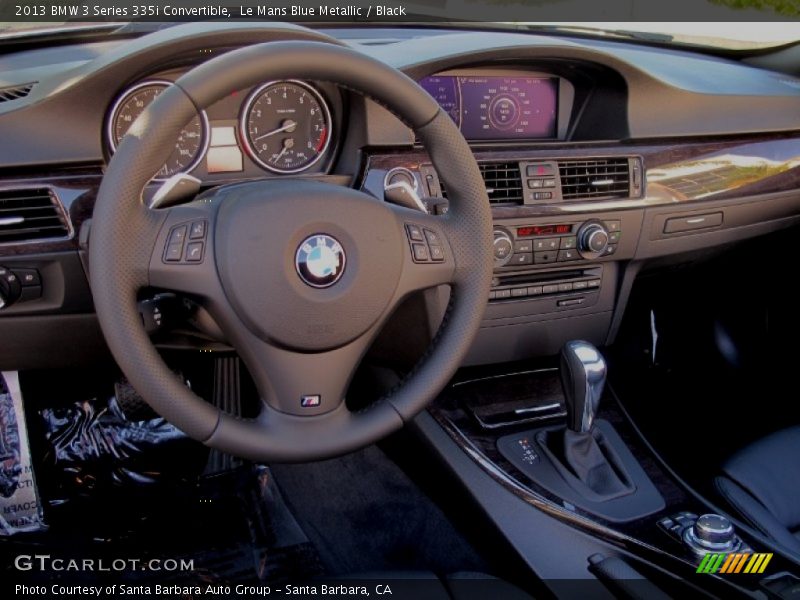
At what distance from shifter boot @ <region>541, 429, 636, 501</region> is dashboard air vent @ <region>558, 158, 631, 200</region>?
1.74 feet

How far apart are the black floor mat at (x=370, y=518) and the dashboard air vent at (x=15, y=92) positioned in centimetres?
112

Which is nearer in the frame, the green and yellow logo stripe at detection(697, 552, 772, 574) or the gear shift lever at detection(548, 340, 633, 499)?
the green and yellow logo stripe at detection(697, 552, 772, 574)

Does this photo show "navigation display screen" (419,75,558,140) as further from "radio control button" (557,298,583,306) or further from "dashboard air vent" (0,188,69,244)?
"dashboard air vent" (0,188,69,244)

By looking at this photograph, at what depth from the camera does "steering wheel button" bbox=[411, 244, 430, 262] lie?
1417 mm

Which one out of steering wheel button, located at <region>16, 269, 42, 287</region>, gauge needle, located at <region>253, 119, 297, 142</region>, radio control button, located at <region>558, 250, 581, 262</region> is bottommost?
radio control button, located at <region>558, 250, 581, 262</region>

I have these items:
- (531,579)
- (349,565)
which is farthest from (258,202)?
(349,565)

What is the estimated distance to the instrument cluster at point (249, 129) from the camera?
1.61 m

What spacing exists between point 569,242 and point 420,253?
2.15ft

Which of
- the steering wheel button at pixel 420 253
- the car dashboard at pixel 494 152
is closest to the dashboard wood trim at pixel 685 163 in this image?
the car dashboard at pixel 494 152

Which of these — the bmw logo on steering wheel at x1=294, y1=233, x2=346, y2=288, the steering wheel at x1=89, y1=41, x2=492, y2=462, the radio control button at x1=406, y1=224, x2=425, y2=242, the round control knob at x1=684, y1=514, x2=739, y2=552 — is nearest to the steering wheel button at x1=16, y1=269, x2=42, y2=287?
the steering wheel at x1=89, y1=41, x2=492, y2=462

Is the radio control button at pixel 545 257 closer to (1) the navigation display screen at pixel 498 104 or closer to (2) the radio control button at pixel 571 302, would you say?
(2) the radio control button at pixel 571 302

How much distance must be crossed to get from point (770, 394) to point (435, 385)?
1.48 meters

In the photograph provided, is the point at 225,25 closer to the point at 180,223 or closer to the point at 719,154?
the point at 180,223

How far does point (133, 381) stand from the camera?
127 cm
